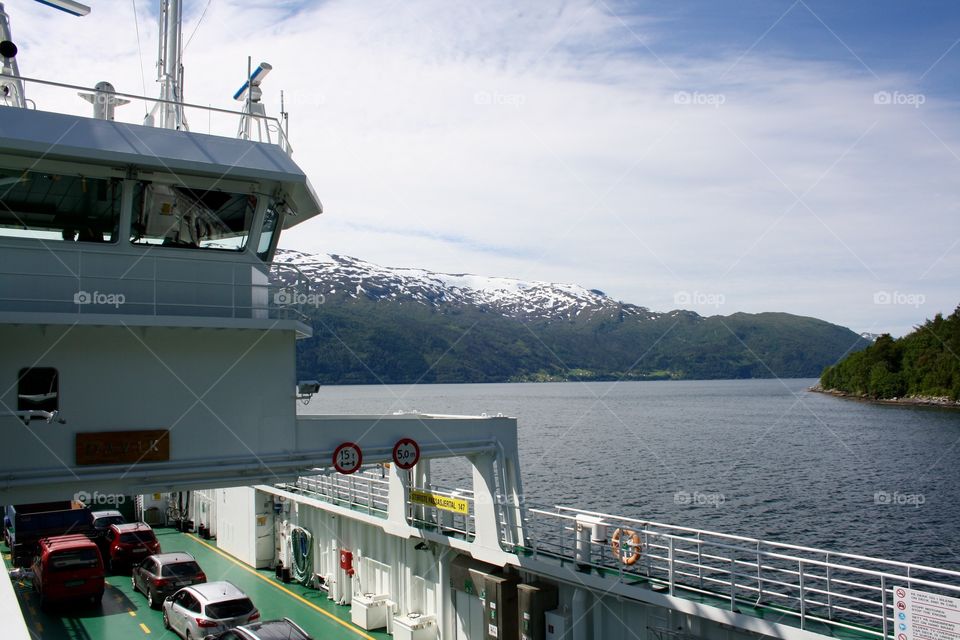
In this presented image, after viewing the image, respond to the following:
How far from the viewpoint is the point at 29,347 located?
9.76 m

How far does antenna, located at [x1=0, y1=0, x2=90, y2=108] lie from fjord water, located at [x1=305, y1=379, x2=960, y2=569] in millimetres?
28356

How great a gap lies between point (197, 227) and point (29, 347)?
2.69 meters

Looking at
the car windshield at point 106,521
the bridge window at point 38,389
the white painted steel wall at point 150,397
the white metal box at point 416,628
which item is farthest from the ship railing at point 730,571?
the car windshield at point 106,521

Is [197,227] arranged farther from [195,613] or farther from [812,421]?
[812,421]

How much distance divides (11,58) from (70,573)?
12722 millimetres

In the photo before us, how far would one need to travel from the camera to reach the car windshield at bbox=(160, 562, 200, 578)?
61.4 ft

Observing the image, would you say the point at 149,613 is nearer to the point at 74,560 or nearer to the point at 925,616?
the point at 74,560

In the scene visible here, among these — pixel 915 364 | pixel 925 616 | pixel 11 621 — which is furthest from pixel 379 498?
pixel 915 364

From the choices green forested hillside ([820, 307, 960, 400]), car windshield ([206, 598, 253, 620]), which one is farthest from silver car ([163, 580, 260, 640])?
green forested hillside ([820, 307, 960, 400])

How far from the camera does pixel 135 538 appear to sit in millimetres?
22391

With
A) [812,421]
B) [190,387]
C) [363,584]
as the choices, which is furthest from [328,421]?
[812,421]

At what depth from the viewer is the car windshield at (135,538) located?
2230cm

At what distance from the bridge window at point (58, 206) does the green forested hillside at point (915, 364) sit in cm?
10949

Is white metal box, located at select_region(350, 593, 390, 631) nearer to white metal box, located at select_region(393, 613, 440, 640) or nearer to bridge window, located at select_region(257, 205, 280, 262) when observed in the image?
white metal box, located at select_region(393, 613, 440, 640)
